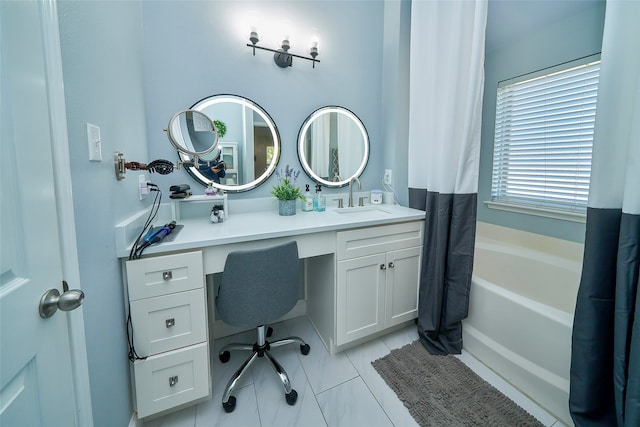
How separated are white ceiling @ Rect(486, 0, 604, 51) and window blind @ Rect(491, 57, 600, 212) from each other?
37 cm

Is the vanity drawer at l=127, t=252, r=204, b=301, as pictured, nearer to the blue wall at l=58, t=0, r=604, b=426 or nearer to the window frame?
the blue wall at l=58, t=0, r=604, b=426

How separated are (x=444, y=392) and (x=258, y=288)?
1144 mm

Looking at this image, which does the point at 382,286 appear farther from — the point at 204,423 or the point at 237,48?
the point at 237,48

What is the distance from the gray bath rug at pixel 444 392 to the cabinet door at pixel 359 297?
0.23m

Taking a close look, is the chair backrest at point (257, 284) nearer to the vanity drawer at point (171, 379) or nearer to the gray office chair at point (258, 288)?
the gray office chair at point (258, 288)

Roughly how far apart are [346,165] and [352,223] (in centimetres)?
84

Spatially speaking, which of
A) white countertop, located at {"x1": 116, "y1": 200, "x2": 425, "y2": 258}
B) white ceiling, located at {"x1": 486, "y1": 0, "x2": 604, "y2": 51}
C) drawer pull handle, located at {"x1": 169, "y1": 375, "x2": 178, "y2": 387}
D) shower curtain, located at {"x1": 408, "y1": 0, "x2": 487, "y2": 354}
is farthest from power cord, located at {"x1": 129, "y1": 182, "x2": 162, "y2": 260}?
white ceiling, located at {"x1": 486, "y1": 0, "x2": 604, "y2": 51}

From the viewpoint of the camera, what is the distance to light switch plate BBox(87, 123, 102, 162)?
2.74 feet

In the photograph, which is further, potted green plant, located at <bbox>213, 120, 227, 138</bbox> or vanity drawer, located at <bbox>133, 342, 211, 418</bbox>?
potted green plant, located at <bbox>213, 120, 227, 138</bbox>

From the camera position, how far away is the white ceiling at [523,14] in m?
1.74

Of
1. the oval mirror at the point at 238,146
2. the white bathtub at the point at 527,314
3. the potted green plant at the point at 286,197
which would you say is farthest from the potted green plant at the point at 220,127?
the white bathtub at the point at 527,314

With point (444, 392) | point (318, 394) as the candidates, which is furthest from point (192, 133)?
point (444, 392)

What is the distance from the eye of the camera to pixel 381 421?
4.00 feet

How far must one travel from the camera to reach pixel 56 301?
56 cm
